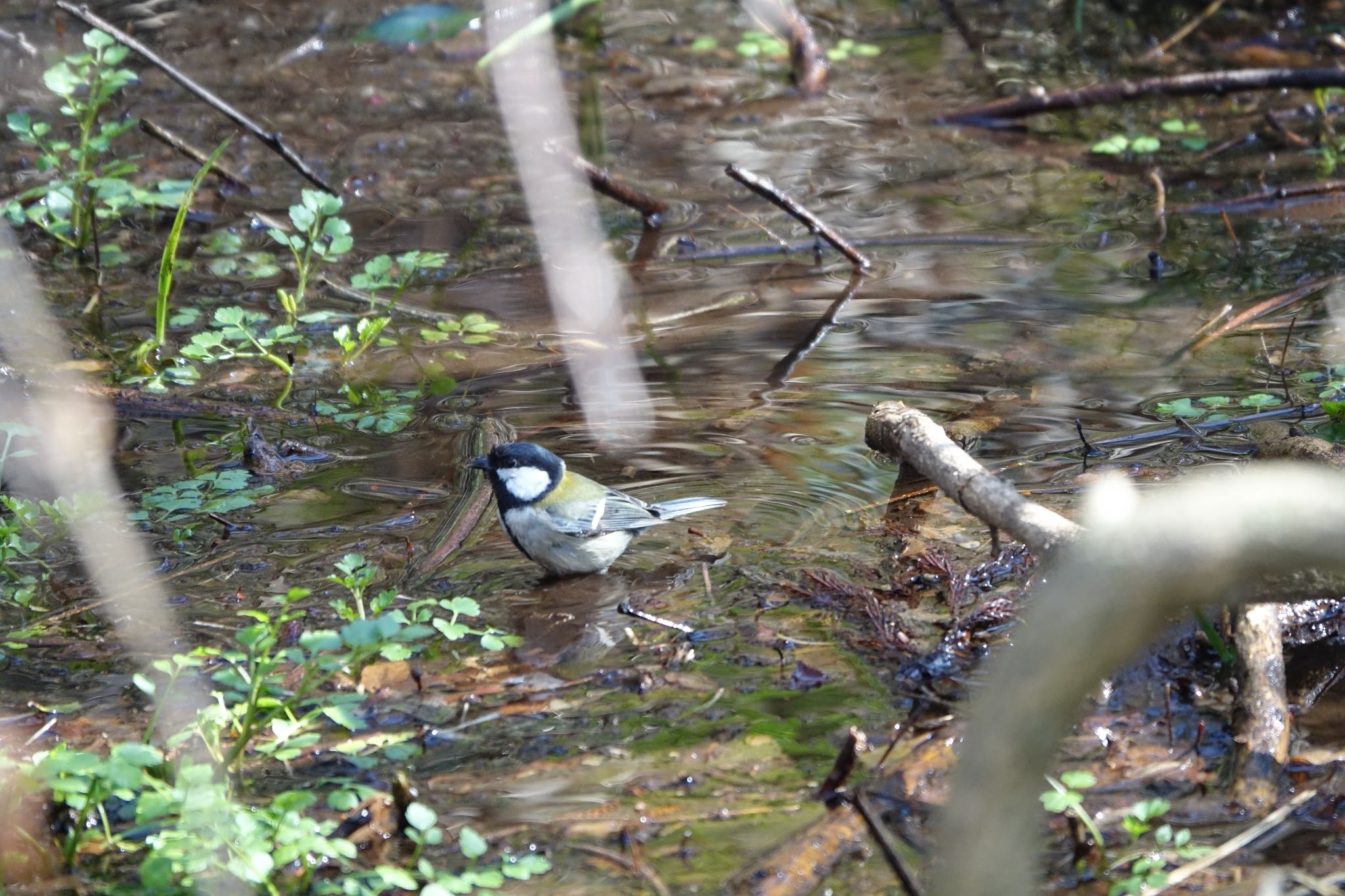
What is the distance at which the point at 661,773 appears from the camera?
10.4 ft

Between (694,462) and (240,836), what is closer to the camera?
(240,836)

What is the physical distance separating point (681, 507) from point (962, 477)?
1.06 meters

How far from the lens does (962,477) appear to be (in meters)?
3.76

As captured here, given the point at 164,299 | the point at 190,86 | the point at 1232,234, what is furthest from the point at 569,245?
the point at 1232,234

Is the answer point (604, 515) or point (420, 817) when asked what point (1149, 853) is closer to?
point (420, 817)

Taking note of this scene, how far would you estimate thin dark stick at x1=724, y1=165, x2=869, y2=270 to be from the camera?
21.5 ft

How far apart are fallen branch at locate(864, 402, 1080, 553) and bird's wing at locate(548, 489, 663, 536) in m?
0.82

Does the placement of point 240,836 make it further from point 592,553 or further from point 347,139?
point 347,139

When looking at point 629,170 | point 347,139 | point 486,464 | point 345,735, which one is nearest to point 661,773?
point 345,735

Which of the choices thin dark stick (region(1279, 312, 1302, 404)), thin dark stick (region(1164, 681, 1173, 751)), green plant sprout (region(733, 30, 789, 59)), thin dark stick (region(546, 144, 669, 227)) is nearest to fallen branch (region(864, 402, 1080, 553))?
thin dark stick (region(1164, 681, 1173, 751))

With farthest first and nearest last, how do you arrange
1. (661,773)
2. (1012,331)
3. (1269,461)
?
(1012,331)
(1269,461)
(661,773)

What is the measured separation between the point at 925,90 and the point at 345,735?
25.3 ft

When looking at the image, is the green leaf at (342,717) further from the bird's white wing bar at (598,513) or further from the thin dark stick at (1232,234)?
the thin dark stick at (1232,234)

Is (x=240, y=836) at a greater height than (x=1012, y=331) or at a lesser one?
greater
